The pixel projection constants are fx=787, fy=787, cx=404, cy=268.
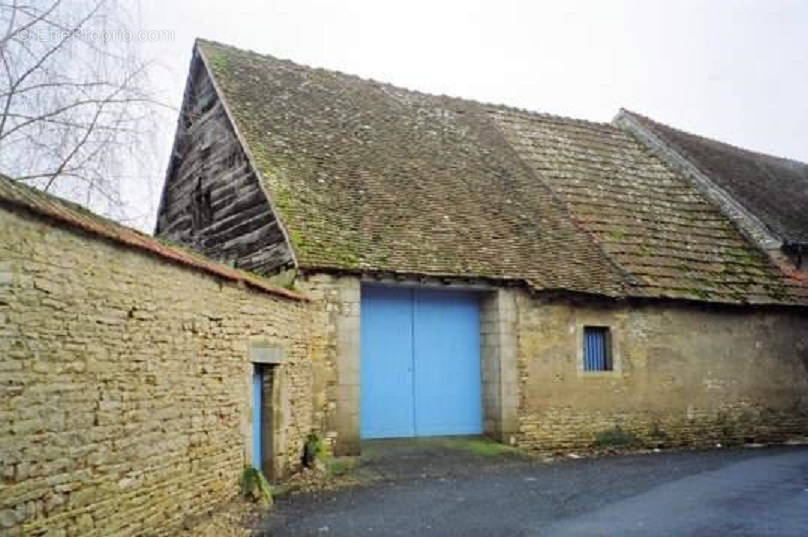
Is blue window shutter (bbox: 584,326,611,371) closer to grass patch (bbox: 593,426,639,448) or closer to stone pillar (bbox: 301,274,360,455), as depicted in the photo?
grass patch (bbox: 593,426,639,448)

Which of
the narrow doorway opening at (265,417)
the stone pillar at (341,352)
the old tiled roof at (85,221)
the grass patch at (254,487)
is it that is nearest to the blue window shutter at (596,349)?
the stone pillar at (341,352)

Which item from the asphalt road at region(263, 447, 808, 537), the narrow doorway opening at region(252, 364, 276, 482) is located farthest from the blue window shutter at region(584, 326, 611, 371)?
the narrow doorway opening at region(252, 364, 276, 482)

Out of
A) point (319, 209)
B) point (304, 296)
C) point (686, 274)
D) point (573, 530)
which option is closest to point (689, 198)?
point (686, 274)

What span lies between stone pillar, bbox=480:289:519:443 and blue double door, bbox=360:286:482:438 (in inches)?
10.5

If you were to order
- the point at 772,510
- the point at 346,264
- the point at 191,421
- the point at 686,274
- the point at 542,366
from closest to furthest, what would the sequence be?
the point at 191,421, the point at 772,510, the point at 346,264, the point at 542,366, the point at 686,274

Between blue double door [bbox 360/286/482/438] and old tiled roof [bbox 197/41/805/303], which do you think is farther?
old tiled roof [bbox 197/41/805/303]

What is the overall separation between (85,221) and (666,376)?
40.1 feet

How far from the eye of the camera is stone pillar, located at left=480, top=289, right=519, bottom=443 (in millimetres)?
13477

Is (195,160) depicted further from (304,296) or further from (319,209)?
(304,296)

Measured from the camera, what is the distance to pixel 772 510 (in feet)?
28.2

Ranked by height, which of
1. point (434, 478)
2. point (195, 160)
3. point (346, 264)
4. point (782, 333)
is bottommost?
point (434, 478)

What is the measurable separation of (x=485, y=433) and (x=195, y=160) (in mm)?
8007

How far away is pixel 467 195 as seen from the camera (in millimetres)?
15297

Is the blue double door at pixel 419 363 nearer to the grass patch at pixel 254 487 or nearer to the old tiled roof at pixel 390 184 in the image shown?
the old tiled roof at pixel 390 184
